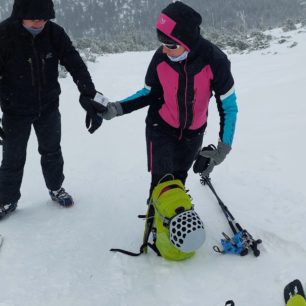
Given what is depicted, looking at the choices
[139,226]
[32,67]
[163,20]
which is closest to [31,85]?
[32,67]

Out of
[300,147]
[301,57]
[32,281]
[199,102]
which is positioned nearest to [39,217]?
[32,281]

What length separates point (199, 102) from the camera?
135 inches

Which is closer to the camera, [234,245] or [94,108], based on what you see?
[234,245]

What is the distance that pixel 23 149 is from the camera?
412 cm

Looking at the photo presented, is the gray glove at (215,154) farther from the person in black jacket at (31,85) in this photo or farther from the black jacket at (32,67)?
the black jacket at (32,67)

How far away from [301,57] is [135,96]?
27.3ft

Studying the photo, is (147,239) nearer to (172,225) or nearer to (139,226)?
(172,225)

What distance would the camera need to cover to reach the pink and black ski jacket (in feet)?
10.7

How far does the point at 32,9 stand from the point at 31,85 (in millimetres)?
692

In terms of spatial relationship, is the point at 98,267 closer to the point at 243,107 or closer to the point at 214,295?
the point at 214,295

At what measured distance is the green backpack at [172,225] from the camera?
127 inches

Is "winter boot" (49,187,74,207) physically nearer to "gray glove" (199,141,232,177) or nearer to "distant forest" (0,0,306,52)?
"gray glove" (199,141,232,177)

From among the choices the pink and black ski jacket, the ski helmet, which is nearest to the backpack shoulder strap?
the ski helmet

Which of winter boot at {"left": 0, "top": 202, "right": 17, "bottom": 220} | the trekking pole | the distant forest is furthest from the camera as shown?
the distant forest
